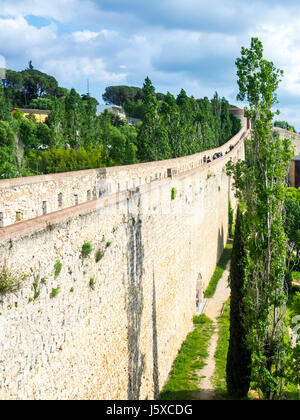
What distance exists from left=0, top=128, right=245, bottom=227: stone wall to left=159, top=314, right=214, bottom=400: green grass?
4545 mm

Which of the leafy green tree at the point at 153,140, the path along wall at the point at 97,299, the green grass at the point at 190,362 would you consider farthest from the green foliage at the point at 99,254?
the leafy green tree at the point at 153,140

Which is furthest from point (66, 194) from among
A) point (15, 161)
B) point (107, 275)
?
point (15, 161)

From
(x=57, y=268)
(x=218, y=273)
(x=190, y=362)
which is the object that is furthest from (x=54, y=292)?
(x=218, y=273)

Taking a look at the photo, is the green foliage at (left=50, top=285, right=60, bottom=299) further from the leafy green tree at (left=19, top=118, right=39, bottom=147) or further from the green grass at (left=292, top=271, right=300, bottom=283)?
the leafy green tree at (left=19, top=118, right=39, bottom=147)

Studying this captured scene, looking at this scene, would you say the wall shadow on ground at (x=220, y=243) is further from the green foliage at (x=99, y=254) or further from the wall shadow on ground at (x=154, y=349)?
the green foliage at (x=99, y=254)

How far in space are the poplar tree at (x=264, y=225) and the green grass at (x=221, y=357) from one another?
1.47 meters

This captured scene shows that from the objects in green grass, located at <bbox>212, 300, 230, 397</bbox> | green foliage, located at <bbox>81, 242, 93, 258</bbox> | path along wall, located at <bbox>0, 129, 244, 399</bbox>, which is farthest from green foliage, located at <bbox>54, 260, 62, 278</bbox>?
green grass, located at <bbox>212, 300, 230, 397</bbox>

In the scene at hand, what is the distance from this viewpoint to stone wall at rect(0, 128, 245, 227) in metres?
7.40

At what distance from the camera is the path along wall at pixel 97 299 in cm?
441

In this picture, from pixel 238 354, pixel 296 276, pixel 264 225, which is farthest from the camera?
pixel 296 276

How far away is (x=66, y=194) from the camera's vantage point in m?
9.16

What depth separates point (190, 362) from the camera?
1188 cm

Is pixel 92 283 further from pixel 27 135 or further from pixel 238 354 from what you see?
pixel 27 135

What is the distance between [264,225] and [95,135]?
3310 centimetres
